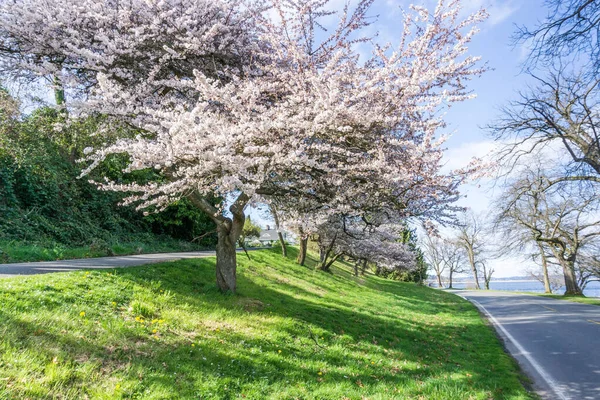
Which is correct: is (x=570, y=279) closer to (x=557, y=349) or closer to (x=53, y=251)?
(x=557, y=349)

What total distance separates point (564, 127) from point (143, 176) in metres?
23.8

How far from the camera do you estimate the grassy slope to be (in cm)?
462

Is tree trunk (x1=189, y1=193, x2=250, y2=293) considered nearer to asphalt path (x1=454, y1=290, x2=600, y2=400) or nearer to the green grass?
the green grass

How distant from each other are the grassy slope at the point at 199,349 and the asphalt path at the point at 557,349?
54 centimetres

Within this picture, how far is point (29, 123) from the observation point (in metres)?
13.4

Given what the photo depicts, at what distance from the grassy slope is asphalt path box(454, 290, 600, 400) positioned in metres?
0.54

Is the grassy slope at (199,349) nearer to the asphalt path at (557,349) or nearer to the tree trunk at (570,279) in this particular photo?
the asphalt path at (557,349)

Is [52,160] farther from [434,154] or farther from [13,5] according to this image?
[434,154]

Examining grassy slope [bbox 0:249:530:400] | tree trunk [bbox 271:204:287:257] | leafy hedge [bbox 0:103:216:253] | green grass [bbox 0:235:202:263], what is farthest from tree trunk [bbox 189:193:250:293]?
green grass [bbox 0:235:202:263]

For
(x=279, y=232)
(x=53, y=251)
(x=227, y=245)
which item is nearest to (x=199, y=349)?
(x=227, y=245)

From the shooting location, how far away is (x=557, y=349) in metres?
9.03

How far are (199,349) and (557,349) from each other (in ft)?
28.9

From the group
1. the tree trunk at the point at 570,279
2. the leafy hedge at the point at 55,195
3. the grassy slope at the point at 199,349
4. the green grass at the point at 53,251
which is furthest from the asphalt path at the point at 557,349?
the green grass at the point at 53,251

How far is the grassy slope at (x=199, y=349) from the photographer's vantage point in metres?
4.62
